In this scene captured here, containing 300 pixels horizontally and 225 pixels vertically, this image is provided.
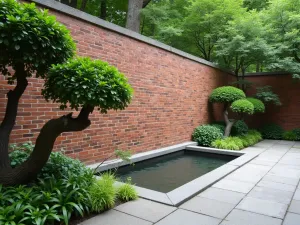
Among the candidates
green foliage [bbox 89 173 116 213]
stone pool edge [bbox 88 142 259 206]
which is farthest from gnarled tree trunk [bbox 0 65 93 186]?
stone pool edge [bbox 88 142 259 206]

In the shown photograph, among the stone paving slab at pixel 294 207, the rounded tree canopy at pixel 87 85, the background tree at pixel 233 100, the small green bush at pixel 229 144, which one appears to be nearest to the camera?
the rounded tree canopy at pixel 87 85

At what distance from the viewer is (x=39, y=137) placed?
8.15ft

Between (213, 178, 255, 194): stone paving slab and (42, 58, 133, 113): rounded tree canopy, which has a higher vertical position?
(42, 58, 133, 113): rounded tree canopy

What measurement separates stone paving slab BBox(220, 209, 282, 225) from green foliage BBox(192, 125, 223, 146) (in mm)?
4548

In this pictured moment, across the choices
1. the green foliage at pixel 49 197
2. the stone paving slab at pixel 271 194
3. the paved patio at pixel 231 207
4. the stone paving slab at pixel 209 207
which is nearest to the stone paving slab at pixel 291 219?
the paved patio at pixel 231 207

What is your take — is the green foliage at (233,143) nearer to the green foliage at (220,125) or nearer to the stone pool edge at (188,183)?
the stone pool edge at (188,183)

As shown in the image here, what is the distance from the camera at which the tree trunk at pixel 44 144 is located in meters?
2.38

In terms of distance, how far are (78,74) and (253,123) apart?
1029 centimetres

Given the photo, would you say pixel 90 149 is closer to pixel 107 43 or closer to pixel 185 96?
pixel 107 43

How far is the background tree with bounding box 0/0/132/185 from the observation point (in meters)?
2.07

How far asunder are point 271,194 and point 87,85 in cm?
299

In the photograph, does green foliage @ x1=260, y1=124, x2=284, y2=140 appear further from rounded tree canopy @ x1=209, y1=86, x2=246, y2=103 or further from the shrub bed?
the shrub bed

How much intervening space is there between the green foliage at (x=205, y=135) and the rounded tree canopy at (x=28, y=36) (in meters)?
5.69

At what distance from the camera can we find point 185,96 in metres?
7.24
